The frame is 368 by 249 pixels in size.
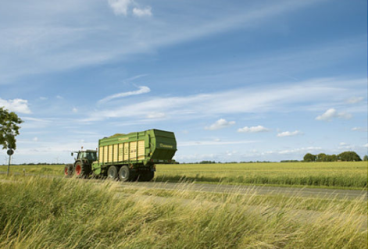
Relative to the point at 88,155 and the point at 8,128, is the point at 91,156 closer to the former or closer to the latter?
the point at 88,155

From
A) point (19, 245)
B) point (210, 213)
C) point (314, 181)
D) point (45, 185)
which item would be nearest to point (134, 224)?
point (210, 213)

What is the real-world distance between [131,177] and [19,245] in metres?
17.6

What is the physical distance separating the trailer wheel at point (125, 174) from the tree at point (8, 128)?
23.8m

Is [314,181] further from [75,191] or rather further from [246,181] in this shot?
[75,191]

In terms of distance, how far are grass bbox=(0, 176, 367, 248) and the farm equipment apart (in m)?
13.6

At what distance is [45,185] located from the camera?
26.0 ft

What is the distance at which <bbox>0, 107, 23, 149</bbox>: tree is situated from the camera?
38156 mm

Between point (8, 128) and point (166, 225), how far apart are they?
40.0 meters

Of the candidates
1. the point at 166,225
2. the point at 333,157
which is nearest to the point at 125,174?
the point at 166,225

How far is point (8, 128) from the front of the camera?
38594 millimetres

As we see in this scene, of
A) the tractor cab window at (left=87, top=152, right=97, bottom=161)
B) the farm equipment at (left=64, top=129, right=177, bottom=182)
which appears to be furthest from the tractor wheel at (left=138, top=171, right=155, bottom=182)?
the tractor cab window at (left=87, top=152, right=97, bottom=161)

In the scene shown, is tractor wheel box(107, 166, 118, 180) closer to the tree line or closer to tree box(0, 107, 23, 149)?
tree box(0, 107, 23, 149)

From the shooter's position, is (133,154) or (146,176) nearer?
(133,154)

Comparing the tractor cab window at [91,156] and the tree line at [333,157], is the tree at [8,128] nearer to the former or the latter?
the tractor cab window at [91,156]
